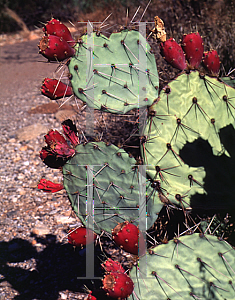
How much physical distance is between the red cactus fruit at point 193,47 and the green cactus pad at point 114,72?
0.78 ft

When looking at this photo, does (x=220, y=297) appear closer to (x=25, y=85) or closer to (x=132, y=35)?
(x=132, y=35)

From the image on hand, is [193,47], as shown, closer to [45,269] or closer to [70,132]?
[70,132]

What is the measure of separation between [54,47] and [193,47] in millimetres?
820

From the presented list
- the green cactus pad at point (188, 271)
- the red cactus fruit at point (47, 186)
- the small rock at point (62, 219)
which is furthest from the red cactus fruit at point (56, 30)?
the small rock at point (62, 219)

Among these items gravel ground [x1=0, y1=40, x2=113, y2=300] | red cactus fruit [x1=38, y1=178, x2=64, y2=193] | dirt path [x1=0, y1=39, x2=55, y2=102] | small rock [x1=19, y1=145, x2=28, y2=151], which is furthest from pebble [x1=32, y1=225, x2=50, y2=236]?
dirt path [x1=0, y1=39, x2=55, y2=102]

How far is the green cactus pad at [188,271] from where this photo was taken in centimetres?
168

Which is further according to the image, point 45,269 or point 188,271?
point 45,269

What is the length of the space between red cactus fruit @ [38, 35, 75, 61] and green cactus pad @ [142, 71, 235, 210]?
574 mm

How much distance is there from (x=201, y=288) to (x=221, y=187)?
23.8 inches

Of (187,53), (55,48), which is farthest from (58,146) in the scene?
(187,53)

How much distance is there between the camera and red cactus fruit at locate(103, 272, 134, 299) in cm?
148

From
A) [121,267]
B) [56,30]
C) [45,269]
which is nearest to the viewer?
[121,267]

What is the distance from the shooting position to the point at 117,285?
149cm

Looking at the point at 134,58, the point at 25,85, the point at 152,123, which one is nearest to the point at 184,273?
the point at 152,123
